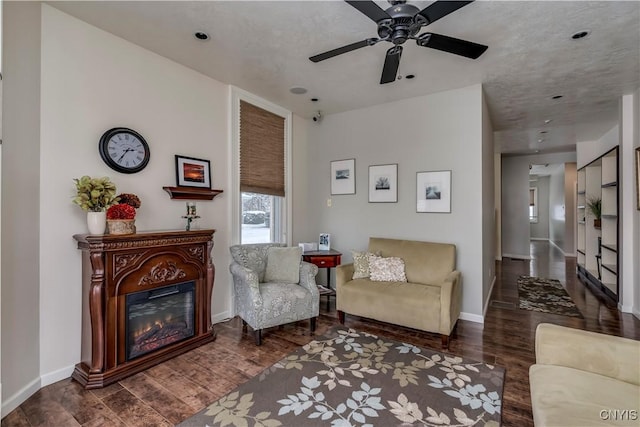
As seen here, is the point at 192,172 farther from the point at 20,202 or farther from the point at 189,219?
the point at 20,202

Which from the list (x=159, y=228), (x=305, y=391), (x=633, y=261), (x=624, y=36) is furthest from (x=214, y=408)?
(x=633, y=261)

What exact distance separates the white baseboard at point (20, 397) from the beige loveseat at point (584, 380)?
302 cm

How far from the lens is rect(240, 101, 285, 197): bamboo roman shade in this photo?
385 centimetres

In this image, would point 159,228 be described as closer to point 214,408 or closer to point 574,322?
point 214,408

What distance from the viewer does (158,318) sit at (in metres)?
2.65

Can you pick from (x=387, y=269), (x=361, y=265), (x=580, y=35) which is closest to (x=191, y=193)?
(x=361, y=265)

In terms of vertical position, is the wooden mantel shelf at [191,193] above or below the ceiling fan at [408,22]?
below

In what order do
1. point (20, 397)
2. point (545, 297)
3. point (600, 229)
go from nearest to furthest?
point (20, 397) → point (545, 297) → point (600, 229)

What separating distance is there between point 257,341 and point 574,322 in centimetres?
368

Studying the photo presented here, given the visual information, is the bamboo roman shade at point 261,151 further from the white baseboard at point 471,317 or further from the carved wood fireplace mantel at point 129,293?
the white baseboard at point 471,317

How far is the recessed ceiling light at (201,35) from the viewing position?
8.36 ft

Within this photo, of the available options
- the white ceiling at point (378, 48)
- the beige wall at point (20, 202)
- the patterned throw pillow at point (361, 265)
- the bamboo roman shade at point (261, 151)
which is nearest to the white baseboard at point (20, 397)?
the beige wall at point (20, 202)

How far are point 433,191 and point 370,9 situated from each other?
2.54m

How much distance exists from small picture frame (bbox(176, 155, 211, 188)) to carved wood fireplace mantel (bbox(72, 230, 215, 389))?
67 cm
